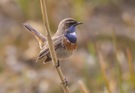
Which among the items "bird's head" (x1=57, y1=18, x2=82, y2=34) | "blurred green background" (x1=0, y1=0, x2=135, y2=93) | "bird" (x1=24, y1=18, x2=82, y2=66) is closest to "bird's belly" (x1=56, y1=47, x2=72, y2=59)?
"bird" (x1=24, y1=18, x2=82, y2=66)

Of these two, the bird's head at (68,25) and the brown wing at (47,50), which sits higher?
the bird's head at (68,25)

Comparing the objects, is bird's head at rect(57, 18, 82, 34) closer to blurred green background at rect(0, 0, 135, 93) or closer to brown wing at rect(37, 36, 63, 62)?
brown wing at rect(37, 36, 63, 62)

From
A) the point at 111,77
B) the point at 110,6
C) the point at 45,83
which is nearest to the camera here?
the point at 111,77

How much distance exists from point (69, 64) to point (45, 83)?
56 centimetres

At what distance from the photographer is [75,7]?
684 centimetres

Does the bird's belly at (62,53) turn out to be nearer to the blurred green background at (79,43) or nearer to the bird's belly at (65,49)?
the bird's belly at (65,49)

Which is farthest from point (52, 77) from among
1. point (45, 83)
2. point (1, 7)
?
point (1, 7)

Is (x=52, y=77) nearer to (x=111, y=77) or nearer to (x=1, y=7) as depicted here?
(x=111, y=77)

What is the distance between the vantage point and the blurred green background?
6.12 m

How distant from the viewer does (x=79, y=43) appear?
6.92 metres

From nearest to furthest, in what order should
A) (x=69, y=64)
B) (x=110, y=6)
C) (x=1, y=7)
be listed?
(x=69, y=64), (x=1, y=7), (x=110, y=6)

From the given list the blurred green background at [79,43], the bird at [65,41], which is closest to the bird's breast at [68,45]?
the bird at [65,41]

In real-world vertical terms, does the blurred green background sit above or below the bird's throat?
above

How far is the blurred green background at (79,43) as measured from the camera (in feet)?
20.1
